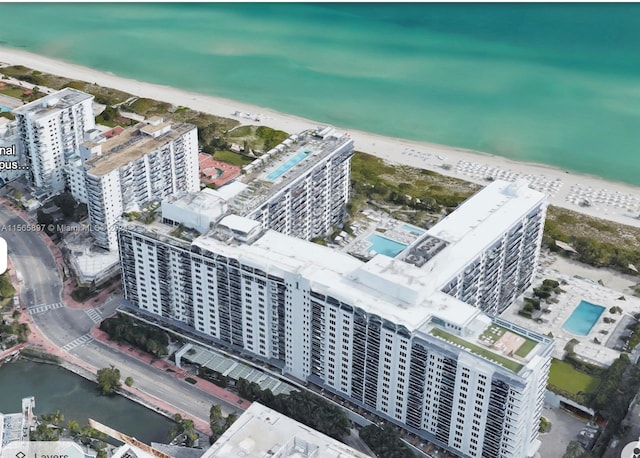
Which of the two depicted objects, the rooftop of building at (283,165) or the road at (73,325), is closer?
the road at (73,325)

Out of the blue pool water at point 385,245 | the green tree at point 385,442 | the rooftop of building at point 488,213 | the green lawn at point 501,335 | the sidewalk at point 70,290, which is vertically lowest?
the sidewalk at point 70,290

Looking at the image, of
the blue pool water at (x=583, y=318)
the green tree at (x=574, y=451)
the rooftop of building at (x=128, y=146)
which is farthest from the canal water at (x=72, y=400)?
the blue pool water at (x=583, y=318)

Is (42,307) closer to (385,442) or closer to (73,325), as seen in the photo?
(73,325)

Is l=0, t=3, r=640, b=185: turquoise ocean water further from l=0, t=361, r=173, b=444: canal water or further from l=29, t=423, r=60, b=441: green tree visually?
l=29, t=423, r=60, b=441: green tree

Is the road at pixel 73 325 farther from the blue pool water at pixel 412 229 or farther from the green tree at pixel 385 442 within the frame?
the blue pool water at pixel 412 229

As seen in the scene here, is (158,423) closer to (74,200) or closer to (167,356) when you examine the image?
(167,356)
